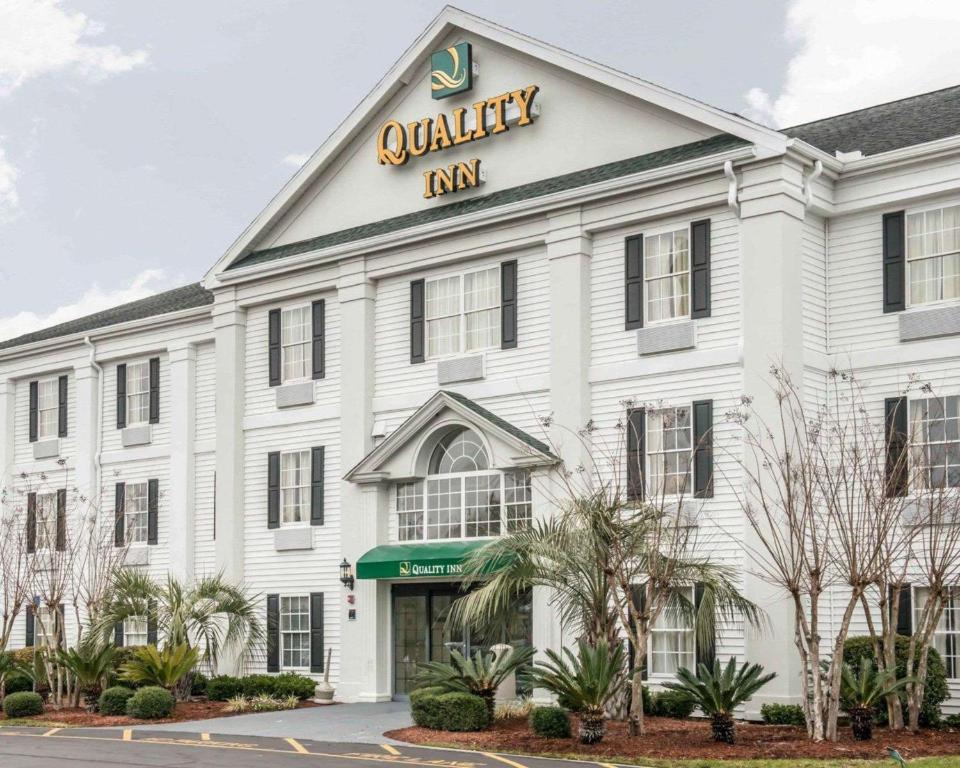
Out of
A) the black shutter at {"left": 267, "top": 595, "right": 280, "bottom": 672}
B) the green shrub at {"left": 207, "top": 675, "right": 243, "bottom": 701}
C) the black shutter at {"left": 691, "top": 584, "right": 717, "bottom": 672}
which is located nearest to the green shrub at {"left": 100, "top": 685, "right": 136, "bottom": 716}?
the green shrub at {"left": 207, "top": 675, "right": 243, "bottom": 701}

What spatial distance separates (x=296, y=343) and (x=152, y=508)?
755cm

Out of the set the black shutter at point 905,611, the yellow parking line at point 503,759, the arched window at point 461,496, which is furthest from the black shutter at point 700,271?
the yellow parking line at point 503,759

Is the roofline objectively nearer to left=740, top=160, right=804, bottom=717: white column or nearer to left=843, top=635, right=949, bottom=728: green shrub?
left=740, top=160, right=804, bottom=717: white column

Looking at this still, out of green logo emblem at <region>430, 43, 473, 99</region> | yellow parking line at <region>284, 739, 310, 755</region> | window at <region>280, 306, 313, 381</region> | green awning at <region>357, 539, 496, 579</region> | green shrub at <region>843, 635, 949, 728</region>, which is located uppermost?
green logo emblem at <region>430, 43, 473, 99</region>

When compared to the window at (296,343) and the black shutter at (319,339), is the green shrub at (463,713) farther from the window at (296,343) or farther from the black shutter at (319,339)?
the window at (296,343)

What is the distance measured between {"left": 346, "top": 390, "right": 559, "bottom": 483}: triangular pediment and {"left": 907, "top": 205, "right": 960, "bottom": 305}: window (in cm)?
763

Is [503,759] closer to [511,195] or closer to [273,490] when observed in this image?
[511,195]

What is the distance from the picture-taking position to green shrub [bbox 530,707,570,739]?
22.9 metres

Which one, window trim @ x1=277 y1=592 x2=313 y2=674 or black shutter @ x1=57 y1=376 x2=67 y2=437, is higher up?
black shutter @ x1=57 y1=376 x2=67 y2=437

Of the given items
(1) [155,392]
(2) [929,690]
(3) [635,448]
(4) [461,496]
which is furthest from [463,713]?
(1) [155,392]

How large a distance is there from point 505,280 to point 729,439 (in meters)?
6.46

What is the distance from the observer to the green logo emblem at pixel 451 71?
104 feet

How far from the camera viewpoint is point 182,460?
38.3 meters

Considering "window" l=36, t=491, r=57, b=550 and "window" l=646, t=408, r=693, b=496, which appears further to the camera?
"window" l=36, t=491, r=57, b=550
